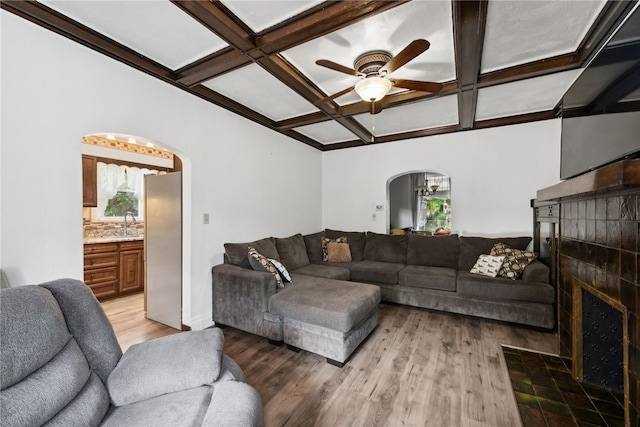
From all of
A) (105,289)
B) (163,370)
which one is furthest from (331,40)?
(105,289)

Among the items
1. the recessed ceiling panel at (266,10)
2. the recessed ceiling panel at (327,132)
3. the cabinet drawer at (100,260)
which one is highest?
the recessed ceiling panel at (327,132)

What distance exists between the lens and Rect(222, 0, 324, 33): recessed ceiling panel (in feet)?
5.56

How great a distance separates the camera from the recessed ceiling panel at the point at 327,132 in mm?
4104

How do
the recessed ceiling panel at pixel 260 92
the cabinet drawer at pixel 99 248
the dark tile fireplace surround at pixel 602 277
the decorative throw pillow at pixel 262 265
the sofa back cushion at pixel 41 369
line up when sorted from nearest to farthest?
the sofa back cushion at pixel 41 369, the dark tile fireplace surround at pixel 602 277, the recessed ceiling panel at pixel 260 92, the decorative throw pillow at pixel 262 265, the cabinet drawer at pixel 99 248

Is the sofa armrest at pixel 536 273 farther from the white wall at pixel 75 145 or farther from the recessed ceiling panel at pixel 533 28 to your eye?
the white wall at pixel 75 145

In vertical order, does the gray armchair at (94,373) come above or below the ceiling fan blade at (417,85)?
below

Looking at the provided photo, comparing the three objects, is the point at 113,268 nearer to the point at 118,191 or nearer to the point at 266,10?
the point at 118,191

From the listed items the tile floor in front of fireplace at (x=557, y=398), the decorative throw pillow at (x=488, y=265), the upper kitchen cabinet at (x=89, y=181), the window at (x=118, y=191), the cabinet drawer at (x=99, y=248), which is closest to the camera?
the tile floor in front of fireplace at (x=557, y=398)

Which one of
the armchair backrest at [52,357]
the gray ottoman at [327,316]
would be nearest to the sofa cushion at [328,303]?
the gray ottoman at [327,316]

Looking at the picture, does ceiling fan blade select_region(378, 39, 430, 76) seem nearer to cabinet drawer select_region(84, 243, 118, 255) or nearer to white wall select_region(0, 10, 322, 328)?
white wall select_region(0, 10, 322, 328)

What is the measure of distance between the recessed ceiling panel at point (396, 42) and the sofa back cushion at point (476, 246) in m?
2.19

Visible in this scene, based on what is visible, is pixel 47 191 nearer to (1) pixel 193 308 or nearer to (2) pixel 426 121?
(1) pixel 193 308

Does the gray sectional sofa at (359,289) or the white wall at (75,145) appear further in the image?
the gray sectional sofa at (359,289)

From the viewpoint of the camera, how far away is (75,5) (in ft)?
5.61
